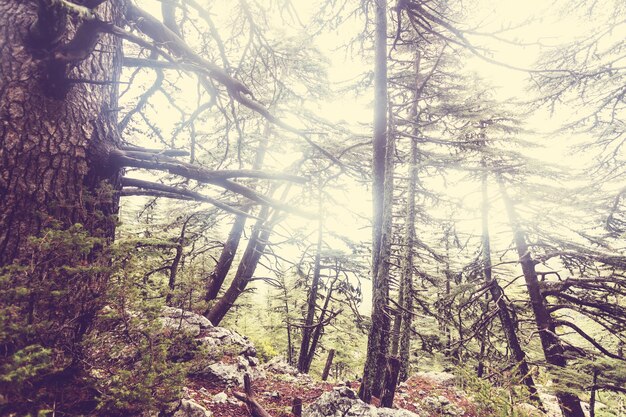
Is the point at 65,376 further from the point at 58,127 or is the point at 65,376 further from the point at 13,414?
the point at 58,127

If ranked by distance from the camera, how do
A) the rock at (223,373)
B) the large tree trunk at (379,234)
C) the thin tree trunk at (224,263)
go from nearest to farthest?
the large tree trunk at (379,234), the rock at (223,373), the thin tree trunk at (224,263)

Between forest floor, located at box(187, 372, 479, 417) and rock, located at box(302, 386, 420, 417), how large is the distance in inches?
22.8

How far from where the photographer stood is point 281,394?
6293 mm

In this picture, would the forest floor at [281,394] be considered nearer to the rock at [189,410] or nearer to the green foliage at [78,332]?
the rock at [189,410]

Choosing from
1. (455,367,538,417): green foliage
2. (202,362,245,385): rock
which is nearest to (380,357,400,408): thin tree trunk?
(455,367,538,417): green foliage

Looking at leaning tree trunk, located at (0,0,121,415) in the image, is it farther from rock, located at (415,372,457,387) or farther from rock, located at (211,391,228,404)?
rock, located at (415,372,457,387)

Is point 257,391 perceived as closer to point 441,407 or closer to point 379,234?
point 379,234

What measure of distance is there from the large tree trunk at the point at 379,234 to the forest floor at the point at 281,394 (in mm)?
762

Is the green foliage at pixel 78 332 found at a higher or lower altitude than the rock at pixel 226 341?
higher

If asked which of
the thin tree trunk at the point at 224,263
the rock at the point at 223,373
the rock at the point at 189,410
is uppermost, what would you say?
the thin tree trunk at the point at 224,263

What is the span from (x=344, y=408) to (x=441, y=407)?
5.88 meters

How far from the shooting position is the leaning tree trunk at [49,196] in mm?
1806

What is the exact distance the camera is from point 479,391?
191 inches

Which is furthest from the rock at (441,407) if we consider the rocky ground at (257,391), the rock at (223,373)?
the rock at (223,373)
